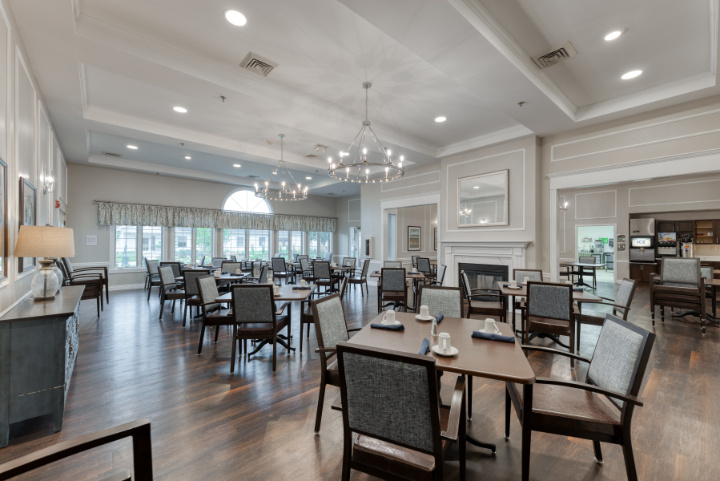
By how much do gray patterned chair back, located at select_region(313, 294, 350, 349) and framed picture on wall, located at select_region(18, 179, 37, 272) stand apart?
9.07 feet

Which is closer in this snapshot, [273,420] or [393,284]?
[273,420]

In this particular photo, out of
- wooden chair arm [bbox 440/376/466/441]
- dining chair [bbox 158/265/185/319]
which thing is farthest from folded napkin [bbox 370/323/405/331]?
dining chair [bbox 158/265/185/319]

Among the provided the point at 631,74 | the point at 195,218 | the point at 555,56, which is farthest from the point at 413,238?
the point at 555,56

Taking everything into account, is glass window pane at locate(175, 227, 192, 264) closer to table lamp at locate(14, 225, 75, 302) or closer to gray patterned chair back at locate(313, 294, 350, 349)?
table lamp at locate(14, 225, 75, 302)

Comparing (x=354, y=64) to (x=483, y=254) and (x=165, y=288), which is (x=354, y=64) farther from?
(x=165, y=288)

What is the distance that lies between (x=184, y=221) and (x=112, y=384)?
24.6 ft

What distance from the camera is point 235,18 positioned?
289 cm

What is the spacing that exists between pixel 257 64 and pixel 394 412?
3784mm

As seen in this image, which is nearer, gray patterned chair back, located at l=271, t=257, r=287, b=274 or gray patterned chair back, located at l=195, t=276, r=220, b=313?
gray patterned chair back, located at l=195, t=276, r=220, b=313

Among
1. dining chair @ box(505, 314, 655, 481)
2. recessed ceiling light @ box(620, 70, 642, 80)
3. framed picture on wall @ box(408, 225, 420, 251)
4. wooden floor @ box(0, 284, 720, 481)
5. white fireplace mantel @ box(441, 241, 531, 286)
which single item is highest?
recessed ceiling light @ box(620, 70, 642, 80)

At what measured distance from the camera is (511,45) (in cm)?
321

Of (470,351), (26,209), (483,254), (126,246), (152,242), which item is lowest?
(470,351)

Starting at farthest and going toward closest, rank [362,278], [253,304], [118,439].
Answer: [362,278] → [253,304] → [118,439]

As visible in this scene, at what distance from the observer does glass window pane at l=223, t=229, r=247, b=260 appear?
10.6m
